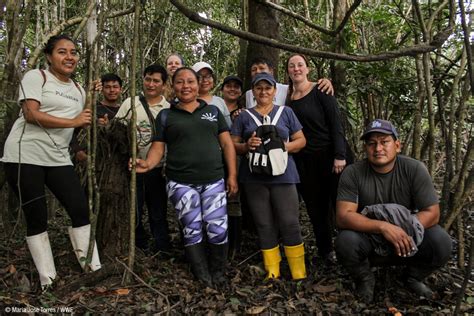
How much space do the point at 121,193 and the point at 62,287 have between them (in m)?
1.02

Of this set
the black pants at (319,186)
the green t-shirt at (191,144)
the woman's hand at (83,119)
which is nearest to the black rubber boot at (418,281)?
the black pants at (319,186)

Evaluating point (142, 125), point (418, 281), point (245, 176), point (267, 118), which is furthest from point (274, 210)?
point (142, 125)

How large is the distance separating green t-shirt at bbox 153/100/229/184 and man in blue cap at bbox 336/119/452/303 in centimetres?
120

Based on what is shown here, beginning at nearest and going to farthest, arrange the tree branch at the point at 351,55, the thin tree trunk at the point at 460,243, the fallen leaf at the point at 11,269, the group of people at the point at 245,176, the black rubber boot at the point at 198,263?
the tree branch at the point at 351,55 < the group of people at the point at 245,176 < the fallen leaf at the point at 11,269 < the black rubber boot at the point at 198,263 < the thin tree trunk at the point at 460,243

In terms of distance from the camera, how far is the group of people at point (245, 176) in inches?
132

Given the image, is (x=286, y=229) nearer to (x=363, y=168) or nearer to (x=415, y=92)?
(x=363, y=168)

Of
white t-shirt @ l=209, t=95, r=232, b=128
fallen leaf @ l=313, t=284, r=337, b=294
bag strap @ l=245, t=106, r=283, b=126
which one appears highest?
white t-shirt @ l=209, t=95, r=232, b=128

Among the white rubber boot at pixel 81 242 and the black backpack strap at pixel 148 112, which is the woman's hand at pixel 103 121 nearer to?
the black backpack strap at pixel 148 112

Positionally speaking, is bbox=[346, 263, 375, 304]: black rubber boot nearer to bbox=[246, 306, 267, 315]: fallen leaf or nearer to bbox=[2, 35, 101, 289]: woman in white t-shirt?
bbox=[246, 306, 267, 315]: fallen leaf

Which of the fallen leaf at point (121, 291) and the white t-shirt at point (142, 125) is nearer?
the fallen leaf at point (121, 291)

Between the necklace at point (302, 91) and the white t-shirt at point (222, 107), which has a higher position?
the necklace at point (302, 91)

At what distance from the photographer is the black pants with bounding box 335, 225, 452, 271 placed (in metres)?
3.40

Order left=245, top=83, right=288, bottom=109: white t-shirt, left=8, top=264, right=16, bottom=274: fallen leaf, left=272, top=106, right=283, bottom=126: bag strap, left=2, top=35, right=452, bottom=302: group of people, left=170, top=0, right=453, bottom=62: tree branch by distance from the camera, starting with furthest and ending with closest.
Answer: left=245, top=83, right=288, bottom=109: white t-shirt → left=272, top=106, right=283, bottom=126: bag strap → left=8, top=264, right=16, bottom=274: fallen leaf → left=2, top=35, right=452, bottom=302: group of people → left=170, top=0, right=453, bottom=62: tree branch

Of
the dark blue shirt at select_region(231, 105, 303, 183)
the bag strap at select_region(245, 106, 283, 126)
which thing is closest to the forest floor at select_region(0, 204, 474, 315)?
the dark blue shirt at select_region(231, 105, 303, 183)
